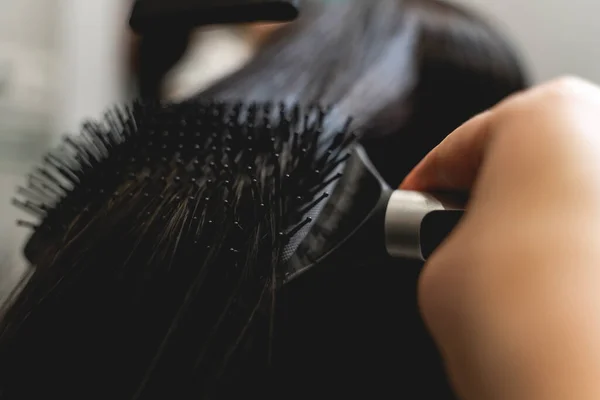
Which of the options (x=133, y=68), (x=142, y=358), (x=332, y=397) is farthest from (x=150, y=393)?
(x=133, y=68)

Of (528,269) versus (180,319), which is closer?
(528,269)

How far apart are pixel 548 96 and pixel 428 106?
1.00ft

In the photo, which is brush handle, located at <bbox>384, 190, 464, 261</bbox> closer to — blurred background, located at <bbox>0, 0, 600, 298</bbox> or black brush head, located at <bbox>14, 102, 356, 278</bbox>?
black brush head, located at <bbox>14, 102, 356, 278</bbox>

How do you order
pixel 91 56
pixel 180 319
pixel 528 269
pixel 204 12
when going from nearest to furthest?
1. pixel 528 269
2. pixel 180 319
3. pixel 204 12
4. pixel 91 56

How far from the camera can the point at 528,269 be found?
0.27 m

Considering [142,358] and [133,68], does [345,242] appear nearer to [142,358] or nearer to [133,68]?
[142,358]

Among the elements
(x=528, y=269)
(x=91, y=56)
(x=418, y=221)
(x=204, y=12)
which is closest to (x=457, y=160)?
(x=418, y=221)

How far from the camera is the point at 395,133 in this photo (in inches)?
25.6

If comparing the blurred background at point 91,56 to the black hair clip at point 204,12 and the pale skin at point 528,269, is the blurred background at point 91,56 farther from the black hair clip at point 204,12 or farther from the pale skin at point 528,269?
the pale skin at point 528,269

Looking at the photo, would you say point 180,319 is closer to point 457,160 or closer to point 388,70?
point 457,160

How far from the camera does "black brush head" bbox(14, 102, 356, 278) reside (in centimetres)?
41

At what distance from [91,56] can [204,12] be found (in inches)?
34.5

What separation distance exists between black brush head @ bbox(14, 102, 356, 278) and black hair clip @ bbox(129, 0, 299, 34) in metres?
0.07

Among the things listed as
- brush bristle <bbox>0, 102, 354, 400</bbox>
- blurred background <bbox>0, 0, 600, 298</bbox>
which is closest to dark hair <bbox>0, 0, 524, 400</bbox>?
brush bristle <bbox>0, 102, 354, 400</bbox>
